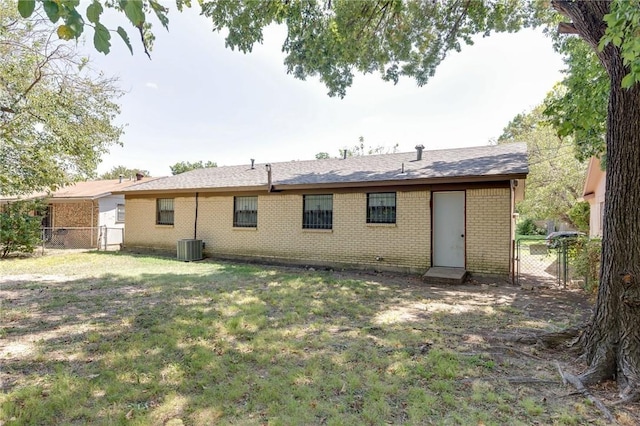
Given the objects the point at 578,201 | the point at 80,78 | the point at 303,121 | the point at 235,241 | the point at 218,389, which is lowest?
the point at 218,389

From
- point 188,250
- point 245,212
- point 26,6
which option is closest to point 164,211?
point 188,250

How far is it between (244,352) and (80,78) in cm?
1197

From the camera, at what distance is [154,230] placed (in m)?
14.2

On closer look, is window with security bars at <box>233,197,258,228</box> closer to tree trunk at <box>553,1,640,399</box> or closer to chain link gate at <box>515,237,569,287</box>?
chain link gate at <box>515,237,569,287</box>

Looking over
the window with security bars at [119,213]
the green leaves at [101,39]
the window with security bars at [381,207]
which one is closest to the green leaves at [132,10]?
the green leaves at [101,39]

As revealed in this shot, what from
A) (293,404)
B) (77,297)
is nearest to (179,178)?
(77,297)

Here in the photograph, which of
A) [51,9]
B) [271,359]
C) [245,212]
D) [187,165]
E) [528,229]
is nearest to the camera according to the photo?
[51,9]

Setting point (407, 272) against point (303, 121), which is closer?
point (407, 272)

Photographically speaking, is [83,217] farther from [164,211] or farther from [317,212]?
[317,212]

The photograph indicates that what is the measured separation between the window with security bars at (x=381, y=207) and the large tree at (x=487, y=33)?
12.5 ft

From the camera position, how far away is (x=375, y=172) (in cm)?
1095

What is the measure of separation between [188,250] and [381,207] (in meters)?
7.36

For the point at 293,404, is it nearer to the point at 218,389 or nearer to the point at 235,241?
the point at 218,389

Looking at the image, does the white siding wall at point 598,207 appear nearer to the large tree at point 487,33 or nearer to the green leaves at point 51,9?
the large tree at point 487,33
